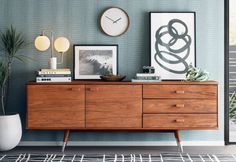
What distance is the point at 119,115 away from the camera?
3.80m

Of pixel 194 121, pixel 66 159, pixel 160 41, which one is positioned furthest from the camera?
pixel 160 41

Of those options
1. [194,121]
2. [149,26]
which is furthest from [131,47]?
[194,121]

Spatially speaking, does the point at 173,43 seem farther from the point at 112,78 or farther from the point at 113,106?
the point at 113,106

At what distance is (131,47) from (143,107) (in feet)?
2.18

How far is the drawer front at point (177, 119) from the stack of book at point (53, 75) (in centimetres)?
80

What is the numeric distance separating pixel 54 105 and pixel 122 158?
77 cm

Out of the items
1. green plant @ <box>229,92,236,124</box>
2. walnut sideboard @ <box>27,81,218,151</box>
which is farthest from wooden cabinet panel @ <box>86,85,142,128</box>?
green plant @ <box>229,92,236,124</box>

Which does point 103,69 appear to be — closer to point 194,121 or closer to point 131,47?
point 131,47

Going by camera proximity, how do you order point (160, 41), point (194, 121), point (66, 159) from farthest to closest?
point (160, 41) < point (194, 121) < point (66, 159)

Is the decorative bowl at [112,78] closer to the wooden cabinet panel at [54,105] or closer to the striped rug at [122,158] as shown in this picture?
the wooden cabinet panel at [54,105]

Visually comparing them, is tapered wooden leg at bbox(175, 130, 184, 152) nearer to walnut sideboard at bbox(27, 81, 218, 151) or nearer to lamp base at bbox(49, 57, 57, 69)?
walnut sideboard at bbox(27, 81, 218, 151)

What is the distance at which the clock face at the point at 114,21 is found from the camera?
4109mm

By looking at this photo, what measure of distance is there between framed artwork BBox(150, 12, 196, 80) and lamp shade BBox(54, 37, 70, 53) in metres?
0.82

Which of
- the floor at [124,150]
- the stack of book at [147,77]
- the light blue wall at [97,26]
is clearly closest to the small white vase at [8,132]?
the floor at [124,150]
